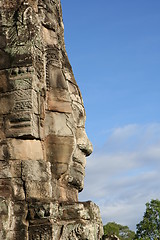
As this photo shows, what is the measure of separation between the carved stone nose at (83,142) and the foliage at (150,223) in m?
27.6

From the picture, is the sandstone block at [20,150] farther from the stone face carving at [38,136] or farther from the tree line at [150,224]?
the tree line at [150,224]

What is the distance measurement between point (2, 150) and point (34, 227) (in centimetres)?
148

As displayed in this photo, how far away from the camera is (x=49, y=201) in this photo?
7668 mm

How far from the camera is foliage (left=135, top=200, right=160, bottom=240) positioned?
119 feet

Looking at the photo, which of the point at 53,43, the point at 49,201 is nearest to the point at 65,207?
the point at 49,201

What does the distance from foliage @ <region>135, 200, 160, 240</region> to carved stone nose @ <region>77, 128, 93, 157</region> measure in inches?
1085

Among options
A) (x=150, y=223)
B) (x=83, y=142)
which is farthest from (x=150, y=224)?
(x=83, y=142)

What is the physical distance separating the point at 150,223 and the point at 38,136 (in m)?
29.6

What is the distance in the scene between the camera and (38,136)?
8359 mm

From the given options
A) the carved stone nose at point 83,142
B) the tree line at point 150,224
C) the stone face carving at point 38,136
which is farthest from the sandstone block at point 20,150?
the tree line at point 150,224

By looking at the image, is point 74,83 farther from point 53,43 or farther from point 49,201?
point 49,201

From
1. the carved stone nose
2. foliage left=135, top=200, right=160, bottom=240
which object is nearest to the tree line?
foliage left=135, top=200, right=160, bottom=240

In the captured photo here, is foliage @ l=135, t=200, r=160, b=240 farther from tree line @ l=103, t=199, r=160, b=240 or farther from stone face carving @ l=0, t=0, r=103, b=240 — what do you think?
stone face carving @ l=0, t=0, r=103, b=240

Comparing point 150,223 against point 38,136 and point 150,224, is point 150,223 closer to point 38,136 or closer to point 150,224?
point 150,224
